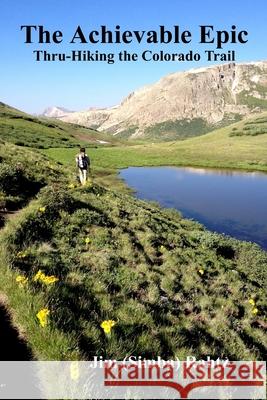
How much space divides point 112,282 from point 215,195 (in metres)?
50.7

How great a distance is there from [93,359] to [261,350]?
7416 mm

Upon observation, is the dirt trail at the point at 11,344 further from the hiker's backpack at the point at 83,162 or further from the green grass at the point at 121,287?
the hiker's backpack at the point at 83,162

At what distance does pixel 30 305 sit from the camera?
303 inches

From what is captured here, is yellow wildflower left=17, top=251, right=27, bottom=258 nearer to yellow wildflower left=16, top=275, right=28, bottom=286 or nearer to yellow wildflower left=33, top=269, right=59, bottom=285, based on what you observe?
yellow wildflower left=33, top=269, right=59, bottom=285

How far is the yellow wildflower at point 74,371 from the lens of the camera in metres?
6.39

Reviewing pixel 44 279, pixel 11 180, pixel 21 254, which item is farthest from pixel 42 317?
pixel 11 180

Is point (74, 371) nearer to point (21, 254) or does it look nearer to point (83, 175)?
point (21, 254)

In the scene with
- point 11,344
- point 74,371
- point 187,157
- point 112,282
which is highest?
point 187,157

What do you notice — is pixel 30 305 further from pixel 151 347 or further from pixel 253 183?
pixel 253 183

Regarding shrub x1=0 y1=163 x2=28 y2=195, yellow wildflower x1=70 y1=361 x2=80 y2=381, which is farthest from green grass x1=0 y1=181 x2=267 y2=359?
shrub x1=0 y1=163 x2=28 y2=195

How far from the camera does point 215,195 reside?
61.7 metres

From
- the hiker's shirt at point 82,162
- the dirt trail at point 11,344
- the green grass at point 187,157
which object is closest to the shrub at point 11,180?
the hiker's shirt at point 82,162

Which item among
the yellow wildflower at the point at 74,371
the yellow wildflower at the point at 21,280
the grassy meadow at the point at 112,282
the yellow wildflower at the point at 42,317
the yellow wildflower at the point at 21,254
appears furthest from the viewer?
the yellow wildflower at the point at 21,254

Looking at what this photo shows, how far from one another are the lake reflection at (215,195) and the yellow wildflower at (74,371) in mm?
30105
